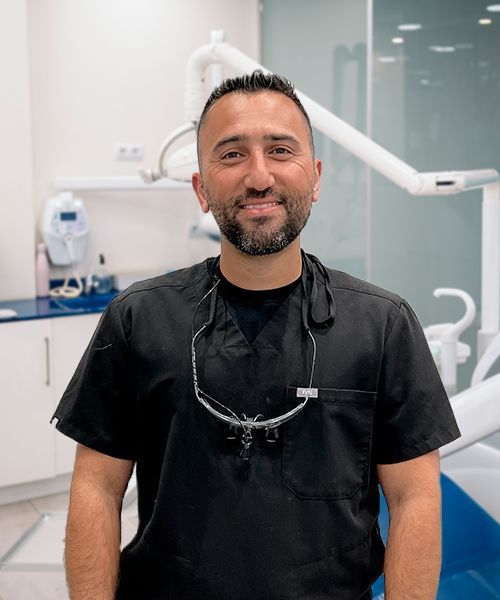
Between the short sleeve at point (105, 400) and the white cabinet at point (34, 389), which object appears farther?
the white cabinet at point (34, 389)

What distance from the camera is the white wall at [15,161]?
11.0 feet

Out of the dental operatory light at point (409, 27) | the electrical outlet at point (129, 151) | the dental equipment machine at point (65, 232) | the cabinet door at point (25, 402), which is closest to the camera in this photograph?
the dental operatory light at point (409, 27)

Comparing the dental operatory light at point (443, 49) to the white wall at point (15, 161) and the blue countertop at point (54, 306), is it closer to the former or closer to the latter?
the blue countertop at point (54, 306)

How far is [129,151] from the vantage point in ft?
12.4

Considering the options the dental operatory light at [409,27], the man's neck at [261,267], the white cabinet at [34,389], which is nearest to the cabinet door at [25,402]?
the white cabinet at [34,389]

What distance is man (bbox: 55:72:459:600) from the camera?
45.8 inches

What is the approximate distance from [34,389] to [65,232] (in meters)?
0.71

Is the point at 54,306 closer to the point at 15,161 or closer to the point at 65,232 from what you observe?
the point at 65,232

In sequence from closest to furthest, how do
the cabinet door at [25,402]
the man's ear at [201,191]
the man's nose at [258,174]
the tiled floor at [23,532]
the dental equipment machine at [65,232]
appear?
the man's nose at [258,174], the man's ear at [201,191], the tiled floor at [23,532], the cabinet door at [25,402], the dental equipment machine at [65,232]

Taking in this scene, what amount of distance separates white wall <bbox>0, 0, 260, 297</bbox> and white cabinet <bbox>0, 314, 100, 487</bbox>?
0.48 metres

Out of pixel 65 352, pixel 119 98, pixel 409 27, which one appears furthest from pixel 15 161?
pixel 409 27

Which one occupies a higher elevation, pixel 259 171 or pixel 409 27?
pixel 409 27

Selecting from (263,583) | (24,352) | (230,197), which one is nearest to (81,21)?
(24,352)

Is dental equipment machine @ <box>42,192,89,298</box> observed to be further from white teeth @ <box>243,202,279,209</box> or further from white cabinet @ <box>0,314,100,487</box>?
white teeth @ <box>243,202,279,209</box>
